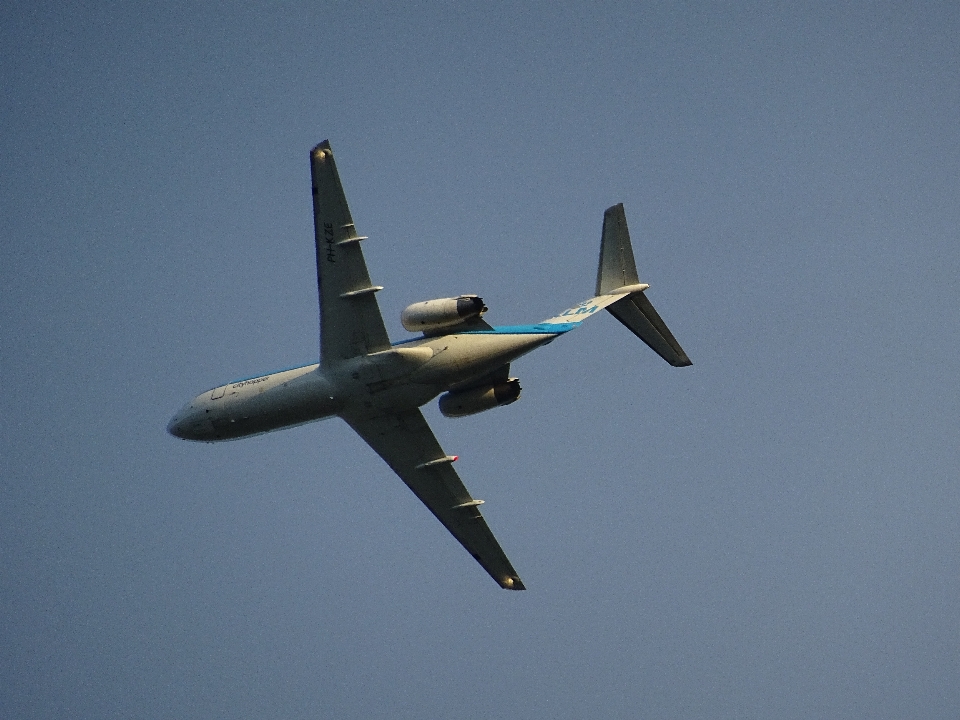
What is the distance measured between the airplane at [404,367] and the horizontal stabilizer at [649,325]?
4 cm

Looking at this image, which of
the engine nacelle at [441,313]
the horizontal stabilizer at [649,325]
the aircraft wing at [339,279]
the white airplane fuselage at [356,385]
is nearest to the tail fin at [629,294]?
the horizontal stabilizer at [649,325]

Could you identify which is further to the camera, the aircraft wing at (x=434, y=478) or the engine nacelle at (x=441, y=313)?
the aircraft wing at (x=434, y=478)

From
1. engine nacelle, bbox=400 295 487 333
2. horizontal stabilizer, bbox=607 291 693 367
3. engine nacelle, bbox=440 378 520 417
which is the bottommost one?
engine nacelle, bbox=440 378 520 417

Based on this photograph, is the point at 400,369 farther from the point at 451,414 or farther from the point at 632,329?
the point at 632,329

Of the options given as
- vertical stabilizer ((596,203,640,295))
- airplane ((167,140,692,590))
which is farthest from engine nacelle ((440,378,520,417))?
vertical stabilizer ((596,203,640,295))

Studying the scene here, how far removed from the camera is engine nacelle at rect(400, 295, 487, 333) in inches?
1634

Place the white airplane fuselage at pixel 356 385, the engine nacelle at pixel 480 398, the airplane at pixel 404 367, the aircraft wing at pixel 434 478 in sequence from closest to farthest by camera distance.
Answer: the airplane at pixel 404 367, the white airplane fuselage at pixel 356 385, the engine nacelle at pixel 480 398, the aircraft wing at pixel 434 478

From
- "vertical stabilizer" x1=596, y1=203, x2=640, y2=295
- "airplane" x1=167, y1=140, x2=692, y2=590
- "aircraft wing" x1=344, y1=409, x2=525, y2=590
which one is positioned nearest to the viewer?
"airplane" x1=167, y1=140, x2=692, y2=590

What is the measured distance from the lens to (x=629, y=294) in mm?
46094

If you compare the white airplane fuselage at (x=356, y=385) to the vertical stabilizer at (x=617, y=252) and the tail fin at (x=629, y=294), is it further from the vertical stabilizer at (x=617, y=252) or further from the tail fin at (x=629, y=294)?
the vertical stabilizer at (x=617, y=252)

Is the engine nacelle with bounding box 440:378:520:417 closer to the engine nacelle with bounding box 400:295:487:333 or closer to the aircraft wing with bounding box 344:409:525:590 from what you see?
the aircraft wing with bounding box 344:409:525:590

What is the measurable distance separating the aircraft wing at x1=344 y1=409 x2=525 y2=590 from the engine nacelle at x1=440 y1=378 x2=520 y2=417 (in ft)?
6.46

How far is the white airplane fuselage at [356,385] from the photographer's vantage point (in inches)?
1652

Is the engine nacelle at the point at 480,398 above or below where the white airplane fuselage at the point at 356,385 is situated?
below
